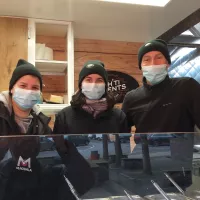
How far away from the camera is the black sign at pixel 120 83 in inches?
111

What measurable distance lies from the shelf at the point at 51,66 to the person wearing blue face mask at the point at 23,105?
3.31ft

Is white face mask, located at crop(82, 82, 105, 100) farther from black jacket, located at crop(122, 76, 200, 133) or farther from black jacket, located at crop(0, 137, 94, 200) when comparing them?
black jacket, located at crop(0, 137, 94, 200)

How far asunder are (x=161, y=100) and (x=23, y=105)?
2.10ft

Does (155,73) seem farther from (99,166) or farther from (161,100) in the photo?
(99,166)

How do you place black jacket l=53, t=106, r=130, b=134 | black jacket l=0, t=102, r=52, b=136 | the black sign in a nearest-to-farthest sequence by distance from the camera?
black jacket l=0, t=102, r=52, b=136, black jacket l=53, t=106, r=130, b=134, the black sign

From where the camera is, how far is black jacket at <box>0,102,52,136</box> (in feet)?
3.87

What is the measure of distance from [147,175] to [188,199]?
138 millimetres

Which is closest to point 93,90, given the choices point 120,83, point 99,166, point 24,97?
point 24,97

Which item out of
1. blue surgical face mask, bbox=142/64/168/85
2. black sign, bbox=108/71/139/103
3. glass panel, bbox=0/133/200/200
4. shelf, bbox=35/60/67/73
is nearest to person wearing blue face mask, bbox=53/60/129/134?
blue surgical face mask, bbox=142/64/168/85

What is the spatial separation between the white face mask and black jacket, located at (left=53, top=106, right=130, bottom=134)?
0.26 ft

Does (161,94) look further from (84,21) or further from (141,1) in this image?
(84,21)

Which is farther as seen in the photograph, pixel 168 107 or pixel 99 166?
pixel 168 107

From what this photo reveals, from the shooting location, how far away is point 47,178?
2.71ft

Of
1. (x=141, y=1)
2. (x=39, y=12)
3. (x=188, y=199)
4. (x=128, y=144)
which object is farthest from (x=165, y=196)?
(x=39, y=12)
